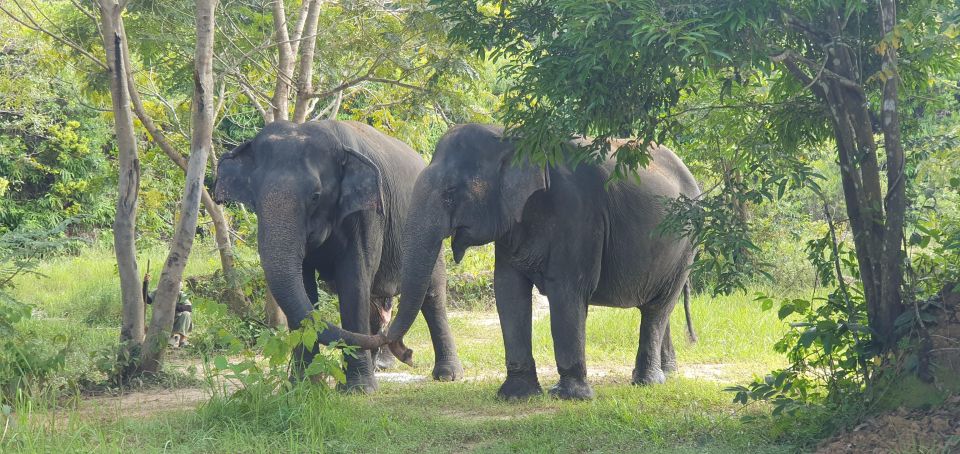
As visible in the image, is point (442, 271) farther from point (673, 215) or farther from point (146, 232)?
point (146, 232)

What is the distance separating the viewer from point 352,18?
36.0ft

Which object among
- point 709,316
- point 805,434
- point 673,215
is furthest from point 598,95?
point 709,316

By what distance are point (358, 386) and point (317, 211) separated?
1376 mm

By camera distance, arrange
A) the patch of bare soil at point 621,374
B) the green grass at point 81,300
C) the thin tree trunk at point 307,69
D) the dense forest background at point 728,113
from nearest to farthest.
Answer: the dense forest background at point 728,113, the patch of bare soil at point 621,374, the green grass at point 81,300, the thin tree trunk at point 307,69

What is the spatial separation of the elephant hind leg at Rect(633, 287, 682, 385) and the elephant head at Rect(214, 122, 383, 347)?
244 cm

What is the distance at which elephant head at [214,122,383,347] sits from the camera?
7465 millimetres

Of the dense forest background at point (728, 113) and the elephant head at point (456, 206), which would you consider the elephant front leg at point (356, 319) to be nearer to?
the dense forest background at point (728, 113)

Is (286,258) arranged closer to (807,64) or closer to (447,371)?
(447,371)

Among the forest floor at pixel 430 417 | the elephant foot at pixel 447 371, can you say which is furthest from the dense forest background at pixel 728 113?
the elephant foot at pixel 447 371

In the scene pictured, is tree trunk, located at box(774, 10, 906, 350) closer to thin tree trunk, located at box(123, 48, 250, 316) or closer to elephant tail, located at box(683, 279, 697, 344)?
elephant tail, located at box(683, 279, 697, 344)

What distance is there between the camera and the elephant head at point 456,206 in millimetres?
7406

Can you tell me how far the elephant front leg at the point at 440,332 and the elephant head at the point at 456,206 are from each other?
1893 millimetres

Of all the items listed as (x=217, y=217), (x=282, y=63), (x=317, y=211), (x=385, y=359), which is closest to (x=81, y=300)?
(x=217, y=217)

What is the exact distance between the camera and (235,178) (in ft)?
26.6
